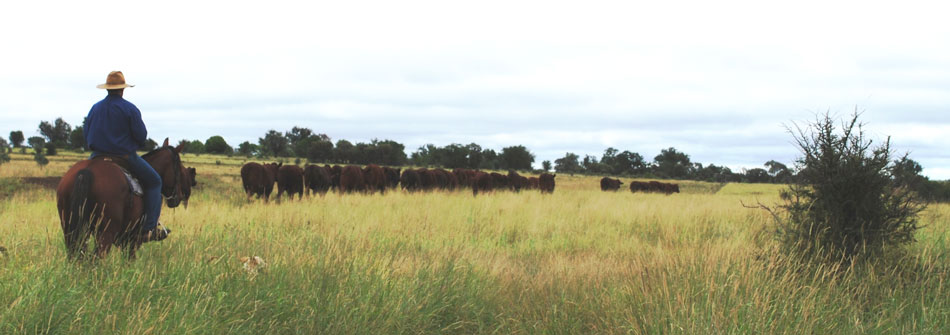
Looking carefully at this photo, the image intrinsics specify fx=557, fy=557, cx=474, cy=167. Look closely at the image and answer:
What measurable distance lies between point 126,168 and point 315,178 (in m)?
14.6

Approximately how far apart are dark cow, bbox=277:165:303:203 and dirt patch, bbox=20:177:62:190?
9003 millimetres

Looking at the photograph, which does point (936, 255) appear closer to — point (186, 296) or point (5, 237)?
point (186, 296)

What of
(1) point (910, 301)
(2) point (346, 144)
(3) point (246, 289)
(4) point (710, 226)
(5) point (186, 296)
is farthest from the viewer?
(2) point (346, 144)

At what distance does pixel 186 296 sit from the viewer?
418 centimetres

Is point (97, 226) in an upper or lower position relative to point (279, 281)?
upper

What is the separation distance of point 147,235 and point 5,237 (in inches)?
97.9

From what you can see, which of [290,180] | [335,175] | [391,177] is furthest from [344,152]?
[290,180]

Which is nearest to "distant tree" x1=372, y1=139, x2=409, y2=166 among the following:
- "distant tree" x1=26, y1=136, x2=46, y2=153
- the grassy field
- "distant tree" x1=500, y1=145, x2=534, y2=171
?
"distant tree" x1=500, y1=145, x2=534, y2=171

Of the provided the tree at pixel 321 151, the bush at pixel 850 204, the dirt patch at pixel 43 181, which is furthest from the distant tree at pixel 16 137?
the bush at pixel 850 204

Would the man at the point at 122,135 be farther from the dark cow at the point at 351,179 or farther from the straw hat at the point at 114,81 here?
the dark cow at the point at 351,179

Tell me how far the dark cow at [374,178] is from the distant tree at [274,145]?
2527 inches

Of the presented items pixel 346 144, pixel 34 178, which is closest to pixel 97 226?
pixel 34 178

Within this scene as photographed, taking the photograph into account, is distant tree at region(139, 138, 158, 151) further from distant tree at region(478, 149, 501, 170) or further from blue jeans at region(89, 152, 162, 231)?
distant tree at region(478, 149, 501, 170)

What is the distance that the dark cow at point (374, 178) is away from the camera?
23.6 meters
